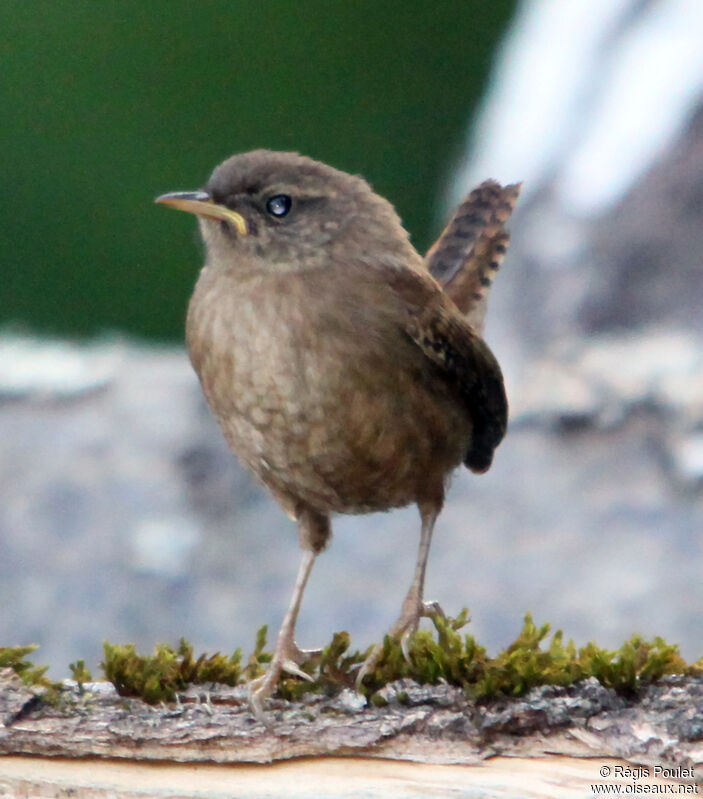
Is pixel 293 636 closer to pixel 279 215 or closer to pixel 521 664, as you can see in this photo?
pixel 521 664

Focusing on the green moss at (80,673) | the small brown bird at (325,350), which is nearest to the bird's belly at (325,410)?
the small brown bird at (325,350)

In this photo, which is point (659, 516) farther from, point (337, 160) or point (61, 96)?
point (61, 96)

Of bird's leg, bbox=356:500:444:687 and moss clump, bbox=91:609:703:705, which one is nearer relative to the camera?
moss clump, bbox=91:609:703:705

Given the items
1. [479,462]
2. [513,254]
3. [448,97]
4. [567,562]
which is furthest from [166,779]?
[513,254]

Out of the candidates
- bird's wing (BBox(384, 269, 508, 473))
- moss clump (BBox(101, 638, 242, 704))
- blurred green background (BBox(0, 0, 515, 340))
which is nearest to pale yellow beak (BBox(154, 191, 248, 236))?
bird's wing (BBox(384, 269, 508, 473))

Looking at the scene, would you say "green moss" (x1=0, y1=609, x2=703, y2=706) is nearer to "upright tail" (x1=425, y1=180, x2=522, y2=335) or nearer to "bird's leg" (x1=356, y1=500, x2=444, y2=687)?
→ "bird's leg" (x1=356, y1=500, x2=444, y2=687)

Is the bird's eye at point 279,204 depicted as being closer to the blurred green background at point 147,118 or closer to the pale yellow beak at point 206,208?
the pale yellow beak at point 206,208

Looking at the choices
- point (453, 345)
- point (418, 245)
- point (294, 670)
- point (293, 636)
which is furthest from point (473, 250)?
point (418, 245)

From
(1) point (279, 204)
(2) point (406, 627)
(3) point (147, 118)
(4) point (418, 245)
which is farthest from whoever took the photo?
(4) point (418, 245)
